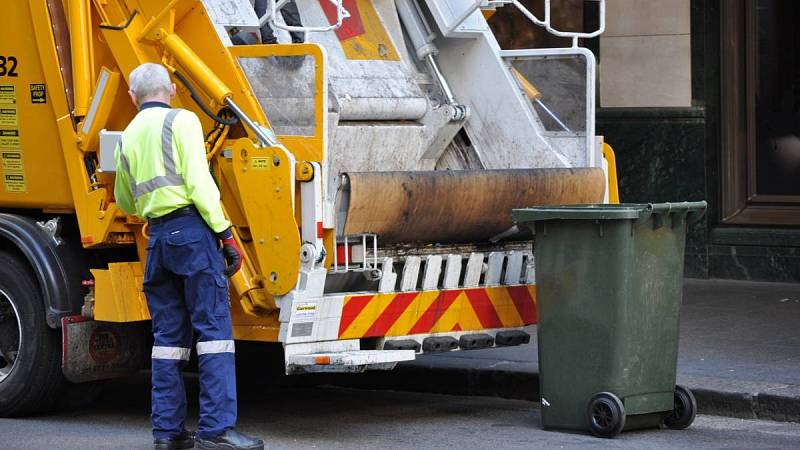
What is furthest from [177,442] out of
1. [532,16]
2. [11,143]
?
[532,16]

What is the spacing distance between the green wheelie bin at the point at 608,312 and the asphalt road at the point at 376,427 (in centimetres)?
13

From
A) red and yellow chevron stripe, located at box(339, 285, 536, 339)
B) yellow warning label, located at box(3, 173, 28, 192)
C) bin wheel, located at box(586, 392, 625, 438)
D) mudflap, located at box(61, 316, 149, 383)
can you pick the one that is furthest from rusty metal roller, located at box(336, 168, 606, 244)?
yellow warning label, located at box(3, 173, 28, 192)

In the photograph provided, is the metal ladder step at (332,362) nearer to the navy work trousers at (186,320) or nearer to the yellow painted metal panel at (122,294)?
the navy work trousers at (186,320)

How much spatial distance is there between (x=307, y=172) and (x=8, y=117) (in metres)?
1.76

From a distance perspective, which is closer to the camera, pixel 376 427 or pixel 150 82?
pixel 150 82

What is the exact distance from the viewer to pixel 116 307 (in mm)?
6914

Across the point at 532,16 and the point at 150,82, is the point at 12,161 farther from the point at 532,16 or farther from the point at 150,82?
the point at 532,16

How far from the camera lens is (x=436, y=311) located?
7.04 meters

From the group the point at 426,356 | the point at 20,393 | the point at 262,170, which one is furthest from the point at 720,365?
the point at 20,393

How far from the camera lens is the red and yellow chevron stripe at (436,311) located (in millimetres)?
6734

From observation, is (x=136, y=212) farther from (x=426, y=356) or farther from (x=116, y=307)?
(x=426, y=356)

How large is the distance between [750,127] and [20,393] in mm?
5719

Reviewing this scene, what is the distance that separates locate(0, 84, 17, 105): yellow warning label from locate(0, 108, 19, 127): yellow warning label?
3cm

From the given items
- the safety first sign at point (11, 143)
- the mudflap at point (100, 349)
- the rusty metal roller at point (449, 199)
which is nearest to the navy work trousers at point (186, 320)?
the rusty metal roller at point (449, 199)
